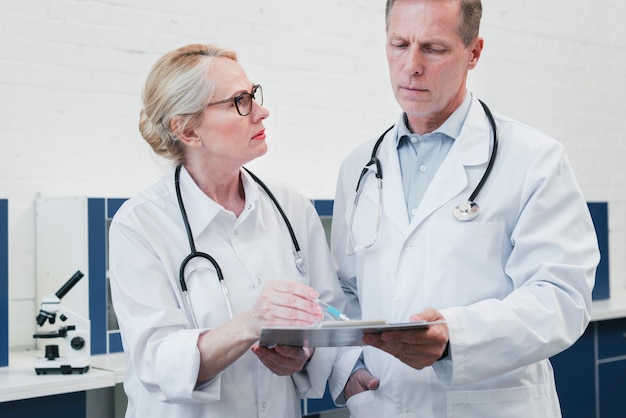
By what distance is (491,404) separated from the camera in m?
1.61

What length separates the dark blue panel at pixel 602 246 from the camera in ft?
13.7

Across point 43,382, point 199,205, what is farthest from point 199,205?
point 43,382

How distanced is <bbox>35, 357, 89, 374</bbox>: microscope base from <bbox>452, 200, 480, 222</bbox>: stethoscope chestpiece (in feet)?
4.53

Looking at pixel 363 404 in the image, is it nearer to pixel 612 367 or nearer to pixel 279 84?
pixel 279 84

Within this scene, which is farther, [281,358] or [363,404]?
[363,404]

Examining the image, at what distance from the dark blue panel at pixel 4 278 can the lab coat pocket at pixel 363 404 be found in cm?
138

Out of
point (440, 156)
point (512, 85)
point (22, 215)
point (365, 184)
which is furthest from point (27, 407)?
point (512, 85)

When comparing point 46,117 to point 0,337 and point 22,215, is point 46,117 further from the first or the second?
point 0,337

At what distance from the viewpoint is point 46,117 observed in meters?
3.13

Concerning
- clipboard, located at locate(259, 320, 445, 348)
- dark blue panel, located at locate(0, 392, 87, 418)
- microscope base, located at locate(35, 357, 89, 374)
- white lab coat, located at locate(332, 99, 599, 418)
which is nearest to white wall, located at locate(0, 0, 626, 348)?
microscope base, located at locate(35, 357, 89, 374)

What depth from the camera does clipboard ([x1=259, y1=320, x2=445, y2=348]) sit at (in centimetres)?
127

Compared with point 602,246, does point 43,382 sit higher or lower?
lower

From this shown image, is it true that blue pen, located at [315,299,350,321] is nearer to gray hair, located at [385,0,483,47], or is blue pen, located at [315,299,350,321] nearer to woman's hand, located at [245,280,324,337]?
woman's hand, located at [245,280,324,337]

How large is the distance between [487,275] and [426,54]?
1.54ft
